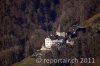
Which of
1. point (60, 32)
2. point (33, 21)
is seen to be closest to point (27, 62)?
point (60, 32)

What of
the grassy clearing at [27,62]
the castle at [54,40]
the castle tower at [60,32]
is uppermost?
the castle tower at [60,32]

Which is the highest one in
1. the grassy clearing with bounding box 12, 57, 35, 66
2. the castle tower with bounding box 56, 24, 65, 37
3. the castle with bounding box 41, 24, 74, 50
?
the castle tower with bounding box 56, 24, 65, 37

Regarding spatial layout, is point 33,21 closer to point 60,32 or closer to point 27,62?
point 60,32

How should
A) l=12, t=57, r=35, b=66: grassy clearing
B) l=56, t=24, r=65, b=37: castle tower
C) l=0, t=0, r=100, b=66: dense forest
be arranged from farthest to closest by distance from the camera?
1. l=0, t=0, r=100, b=66: dense forest
2. l=56, t=24, r=65, b=37: castle tower
3. l=12, t=57, r=35, b=66: grassy clearing

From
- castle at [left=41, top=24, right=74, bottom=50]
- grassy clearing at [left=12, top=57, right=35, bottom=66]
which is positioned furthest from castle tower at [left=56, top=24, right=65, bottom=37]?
grassy clearing at [left=12, top=57, right=35, bottom=66]

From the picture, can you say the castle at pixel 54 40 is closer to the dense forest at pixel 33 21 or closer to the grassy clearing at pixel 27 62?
the dense forest at pixel 33 21

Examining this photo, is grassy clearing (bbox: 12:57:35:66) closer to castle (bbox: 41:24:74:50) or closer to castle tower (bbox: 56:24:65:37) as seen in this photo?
castle (bbox: 41:24:74:50)

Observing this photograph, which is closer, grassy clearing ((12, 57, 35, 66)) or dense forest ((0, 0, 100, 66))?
grassy clearing ((12, 57, 35, 66))

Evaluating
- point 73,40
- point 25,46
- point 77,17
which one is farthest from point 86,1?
point 25,46

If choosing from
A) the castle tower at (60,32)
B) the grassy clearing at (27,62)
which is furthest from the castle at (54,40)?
the grassy clearing at (27,62)
